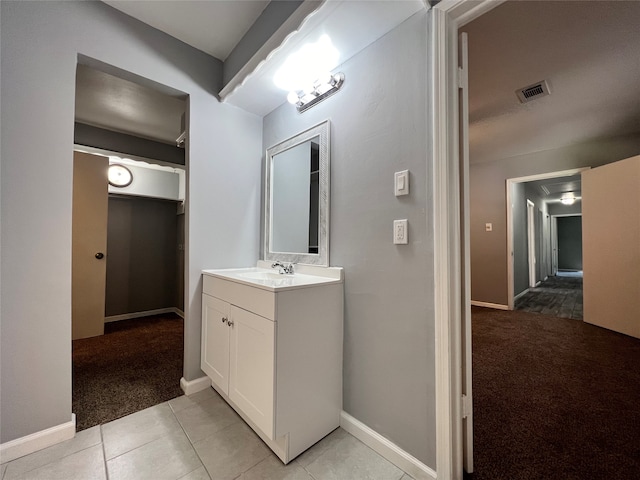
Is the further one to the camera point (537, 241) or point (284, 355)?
point (537, 241)

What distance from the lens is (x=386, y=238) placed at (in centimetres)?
130

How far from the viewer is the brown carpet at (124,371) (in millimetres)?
1622

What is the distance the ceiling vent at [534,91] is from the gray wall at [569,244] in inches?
432

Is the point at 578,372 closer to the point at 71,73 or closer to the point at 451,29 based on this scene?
the point at 451,29

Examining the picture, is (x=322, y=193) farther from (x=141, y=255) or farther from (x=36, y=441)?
(x=141, y=255)

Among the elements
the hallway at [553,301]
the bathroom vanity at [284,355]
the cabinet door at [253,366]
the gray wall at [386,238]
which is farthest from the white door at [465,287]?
the hallway at [553,301]

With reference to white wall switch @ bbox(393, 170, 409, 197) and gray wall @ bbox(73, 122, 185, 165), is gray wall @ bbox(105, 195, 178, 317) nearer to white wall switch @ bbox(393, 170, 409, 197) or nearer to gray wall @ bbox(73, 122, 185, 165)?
gray wall @ bbox(73, 122, 185, 165)

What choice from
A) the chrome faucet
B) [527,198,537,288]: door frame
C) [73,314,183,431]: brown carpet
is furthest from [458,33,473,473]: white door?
[527,198,537,288]: door frame

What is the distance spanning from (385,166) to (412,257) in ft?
1.59

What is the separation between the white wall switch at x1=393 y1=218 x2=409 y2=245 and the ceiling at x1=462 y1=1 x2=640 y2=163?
4.95 feet

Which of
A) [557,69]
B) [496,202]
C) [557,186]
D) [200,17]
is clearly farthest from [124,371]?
[557,186]

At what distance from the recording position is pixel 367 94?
1.42 metres

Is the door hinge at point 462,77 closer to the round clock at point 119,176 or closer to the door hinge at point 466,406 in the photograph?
the door hinge at point 466,406

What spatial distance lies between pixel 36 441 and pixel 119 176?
2.95m
